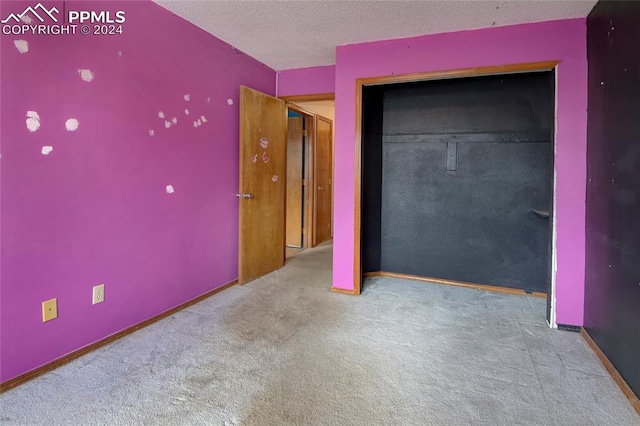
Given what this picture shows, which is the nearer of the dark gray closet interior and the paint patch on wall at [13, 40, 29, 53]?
the paint patch on wall at [13, 40, 29, 53]

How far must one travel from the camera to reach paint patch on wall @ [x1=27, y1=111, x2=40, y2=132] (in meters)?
1.82

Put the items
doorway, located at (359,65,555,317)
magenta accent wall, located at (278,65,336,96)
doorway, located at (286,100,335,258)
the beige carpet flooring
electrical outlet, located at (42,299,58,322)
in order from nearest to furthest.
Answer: the beige carpet flooring, electrical outlet, located at (42,299,58,322), doorway, located at (359,65,555,317), magenta accent wall, located at (278,65,336,96), doorway, located at (286,100,335,258)

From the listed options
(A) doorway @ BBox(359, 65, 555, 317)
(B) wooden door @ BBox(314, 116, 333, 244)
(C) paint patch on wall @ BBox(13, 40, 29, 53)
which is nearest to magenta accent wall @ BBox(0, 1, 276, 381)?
(C) paint patch on wall @ BBox(13, 40, 29, 53)

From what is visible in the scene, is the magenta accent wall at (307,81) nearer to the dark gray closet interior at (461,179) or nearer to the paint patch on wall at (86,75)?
the dark gray closet interior at (461,179)

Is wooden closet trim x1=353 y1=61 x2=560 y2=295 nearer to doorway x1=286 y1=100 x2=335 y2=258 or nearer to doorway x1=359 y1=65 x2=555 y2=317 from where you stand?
doorway x1=359 y1=65 x2=555 y2=317

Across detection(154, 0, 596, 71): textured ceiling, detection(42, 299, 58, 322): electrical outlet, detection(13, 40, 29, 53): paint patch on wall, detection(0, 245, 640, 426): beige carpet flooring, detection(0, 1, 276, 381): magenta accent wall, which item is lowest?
detection(0, 245, 640, 426): beige carpet flooring

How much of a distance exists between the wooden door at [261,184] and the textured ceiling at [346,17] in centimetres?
65

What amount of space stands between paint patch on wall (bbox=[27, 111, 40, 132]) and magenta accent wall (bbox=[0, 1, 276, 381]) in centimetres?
2

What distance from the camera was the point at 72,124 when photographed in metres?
2.02

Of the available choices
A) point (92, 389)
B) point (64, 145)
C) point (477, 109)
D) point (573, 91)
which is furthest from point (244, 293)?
point (573, 91)

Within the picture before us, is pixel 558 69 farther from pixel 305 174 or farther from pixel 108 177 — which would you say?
pixel 305 174

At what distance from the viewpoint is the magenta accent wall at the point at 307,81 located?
155 inches

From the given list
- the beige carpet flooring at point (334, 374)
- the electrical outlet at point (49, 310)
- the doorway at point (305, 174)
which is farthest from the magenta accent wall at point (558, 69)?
the electrical outlet at point (49, 310)

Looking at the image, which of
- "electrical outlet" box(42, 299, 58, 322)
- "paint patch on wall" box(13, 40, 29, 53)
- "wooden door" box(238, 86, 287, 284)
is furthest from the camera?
"wooden door" box(238, 86, 287, 284)
